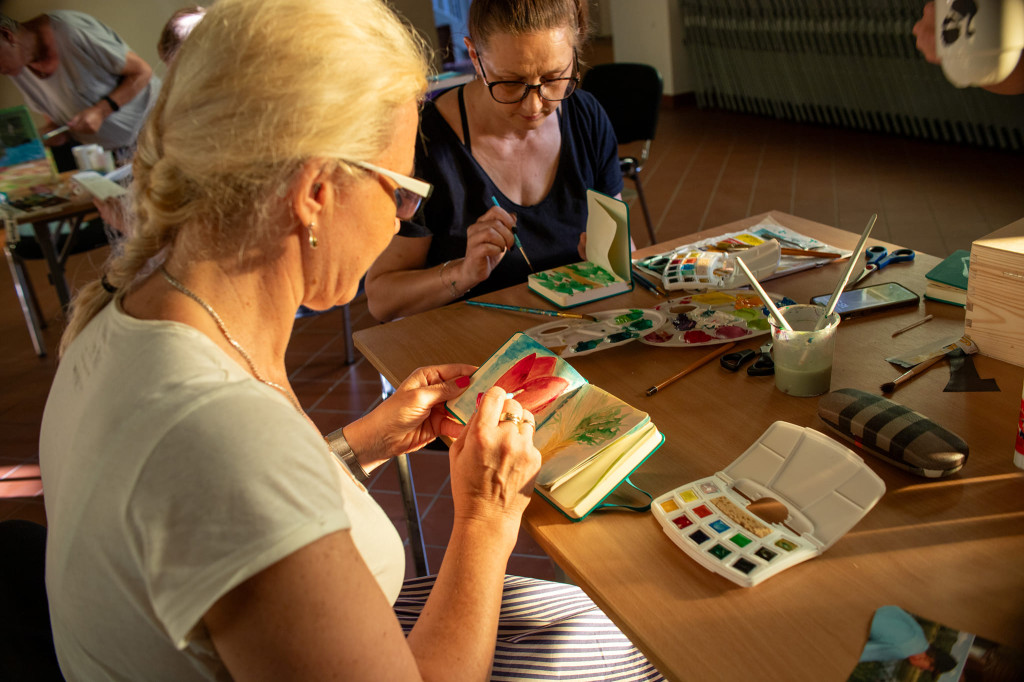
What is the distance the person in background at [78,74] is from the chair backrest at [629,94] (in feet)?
8.33

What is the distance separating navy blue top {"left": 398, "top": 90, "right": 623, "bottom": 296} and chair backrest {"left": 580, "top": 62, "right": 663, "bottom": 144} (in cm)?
179

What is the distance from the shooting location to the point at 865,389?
133 centimetres

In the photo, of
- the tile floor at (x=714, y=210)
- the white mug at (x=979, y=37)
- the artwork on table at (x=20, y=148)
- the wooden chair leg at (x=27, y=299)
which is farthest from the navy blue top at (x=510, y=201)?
the wooden chair leg at (x=27, y=299)

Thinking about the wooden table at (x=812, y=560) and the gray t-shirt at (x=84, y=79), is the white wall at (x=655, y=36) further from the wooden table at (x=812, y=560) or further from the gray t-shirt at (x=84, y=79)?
the wooden table at (x=812, y=560)

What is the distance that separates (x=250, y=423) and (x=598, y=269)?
51.7 inches

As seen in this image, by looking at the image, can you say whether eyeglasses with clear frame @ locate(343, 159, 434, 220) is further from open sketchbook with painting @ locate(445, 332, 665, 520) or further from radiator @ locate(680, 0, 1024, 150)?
radiator @ locate(680, 0, 1024, 150)

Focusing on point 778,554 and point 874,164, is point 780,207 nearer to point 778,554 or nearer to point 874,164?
point 874,164

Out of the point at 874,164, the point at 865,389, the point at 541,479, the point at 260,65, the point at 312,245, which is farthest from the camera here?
the point at 874,164

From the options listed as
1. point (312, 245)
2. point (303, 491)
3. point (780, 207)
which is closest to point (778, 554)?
point (303, 491)

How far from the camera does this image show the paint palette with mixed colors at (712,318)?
5.15 feet

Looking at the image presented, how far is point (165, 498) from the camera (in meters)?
0.76

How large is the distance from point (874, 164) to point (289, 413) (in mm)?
5844

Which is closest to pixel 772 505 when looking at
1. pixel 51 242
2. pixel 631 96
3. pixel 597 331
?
pixel 597 331

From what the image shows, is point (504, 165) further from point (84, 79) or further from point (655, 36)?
point (655, 36)
